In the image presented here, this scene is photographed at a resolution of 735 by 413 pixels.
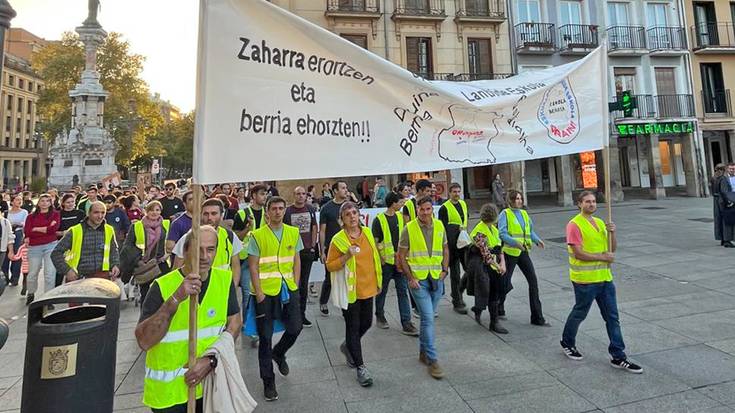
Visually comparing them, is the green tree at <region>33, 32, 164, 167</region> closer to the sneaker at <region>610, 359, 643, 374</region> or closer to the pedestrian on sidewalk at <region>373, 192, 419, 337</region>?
the pedestrian on sidewalk at <region>373, 192, 419, 337</region>

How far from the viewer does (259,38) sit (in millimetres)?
2711

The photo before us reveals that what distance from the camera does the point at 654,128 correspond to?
22156 millimetres

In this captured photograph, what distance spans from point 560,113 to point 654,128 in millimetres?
22742

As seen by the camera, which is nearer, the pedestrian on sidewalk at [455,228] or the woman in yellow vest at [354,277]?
the woman in yellow vest at [354,277]

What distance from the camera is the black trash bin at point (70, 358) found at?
8.18 ft

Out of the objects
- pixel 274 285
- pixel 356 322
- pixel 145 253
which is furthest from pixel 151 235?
pixel 356 322

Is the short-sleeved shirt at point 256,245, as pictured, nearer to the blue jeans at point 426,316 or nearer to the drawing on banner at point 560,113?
the blue jeans at point 426,316

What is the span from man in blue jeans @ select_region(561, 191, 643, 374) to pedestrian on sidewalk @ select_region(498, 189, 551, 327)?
115 cm

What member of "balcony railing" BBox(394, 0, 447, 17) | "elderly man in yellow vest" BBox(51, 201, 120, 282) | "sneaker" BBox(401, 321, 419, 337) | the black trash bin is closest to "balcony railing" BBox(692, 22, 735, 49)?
"balcony railing" BBox(394, 0, 447, 17)

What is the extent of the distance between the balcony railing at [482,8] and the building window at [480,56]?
136 centimetres

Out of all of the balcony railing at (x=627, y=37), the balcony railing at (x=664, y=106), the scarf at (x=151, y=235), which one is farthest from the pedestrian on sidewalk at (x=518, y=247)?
the balcony railing at (x=627, y=37)

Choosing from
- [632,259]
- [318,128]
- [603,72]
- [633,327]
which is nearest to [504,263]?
[633,327]

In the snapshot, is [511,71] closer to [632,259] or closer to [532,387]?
[632,259]

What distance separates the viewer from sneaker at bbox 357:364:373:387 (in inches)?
155
